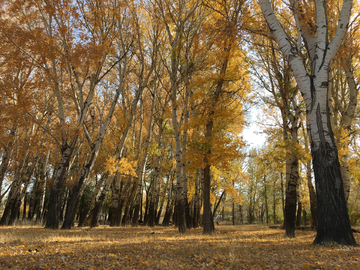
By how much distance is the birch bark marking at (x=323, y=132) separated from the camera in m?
4.64

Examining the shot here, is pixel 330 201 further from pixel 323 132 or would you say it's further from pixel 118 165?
pixel 118 165

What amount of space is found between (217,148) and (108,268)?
601cm

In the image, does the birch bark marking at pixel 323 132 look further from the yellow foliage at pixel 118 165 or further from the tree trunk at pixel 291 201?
the yellow foliage at pixel 118 165

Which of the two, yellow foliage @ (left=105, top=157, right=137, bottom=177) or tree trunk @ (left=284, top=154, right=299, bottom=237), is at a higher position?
yellow foliage @ (left=105, top=157, right=137, bottom=177)

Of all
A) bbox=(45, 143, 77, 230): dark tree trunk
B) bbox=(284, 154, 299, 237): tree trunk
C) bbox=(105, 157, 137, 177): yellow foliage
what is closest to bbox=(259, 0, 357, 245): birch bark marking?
bbox=(284, 154, 299, 237): tree trunk

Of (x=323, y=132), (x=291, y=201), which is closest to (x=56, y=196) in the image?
(x=291, y=201)

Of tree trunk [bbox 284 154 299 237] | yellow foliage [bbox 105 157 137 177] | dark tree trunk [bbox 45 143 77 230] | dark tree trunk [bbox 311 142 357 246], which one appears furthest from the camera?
yellow foliage [bbox 105 157 137 177]

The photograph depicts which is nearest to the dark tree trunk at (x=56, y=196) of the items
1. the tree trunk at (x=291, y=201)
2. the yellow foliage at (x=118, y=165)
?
the yellow foliage at (x=118, y=165)

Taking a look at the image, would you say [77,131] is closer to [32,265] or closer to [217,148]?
[217,148]

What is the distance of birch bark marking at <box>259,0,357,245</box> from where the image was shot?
15.2ft

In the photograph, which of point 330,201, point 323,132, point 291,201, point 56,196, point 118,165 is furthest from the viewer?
point 118,165

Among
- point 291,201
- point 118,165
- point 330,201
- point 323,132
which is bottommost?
point 291,201

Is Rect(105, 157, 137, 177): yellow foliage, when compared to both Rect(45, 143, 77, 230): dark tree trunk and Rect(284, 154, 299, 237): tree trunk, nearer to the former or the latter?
Rect(45, 143, 77, 230): dark tree trunk

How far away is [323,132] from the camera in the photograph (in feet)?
16.6
